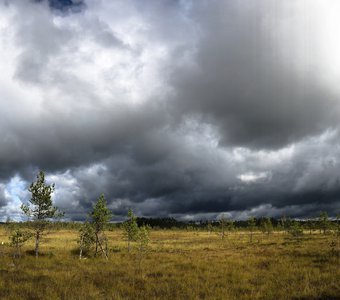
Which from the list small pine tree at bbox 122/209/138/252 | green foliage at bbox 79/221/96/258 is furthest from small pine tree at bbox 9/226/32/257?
small pine tree at bbox 122/209/138/252

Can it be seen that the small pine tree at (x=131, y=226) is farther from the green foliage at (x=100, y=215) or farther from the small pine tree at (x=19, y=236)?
the small pine tree at (x=19, y=236)

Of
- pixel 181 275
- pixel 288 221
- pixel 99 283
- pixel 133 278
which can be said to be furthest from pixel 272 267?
pixel 288 221

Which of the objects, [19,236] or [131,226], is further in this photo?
[131,226]

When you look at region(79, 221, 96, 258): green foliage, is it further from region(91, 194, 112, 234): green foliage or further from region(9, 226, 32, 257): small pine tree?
region(9, 226, 32, 257): small pine tree

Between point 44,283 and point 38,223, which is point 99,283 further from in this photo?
point 38,223

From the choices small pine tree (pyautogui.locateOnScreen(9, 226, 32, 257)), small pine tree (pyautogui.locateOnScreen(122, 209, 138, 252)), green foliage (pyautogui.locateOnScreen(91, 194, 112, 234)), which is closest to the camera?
small pine tree (pyautogui.locateOnScreen(9, 226, 32, 257))

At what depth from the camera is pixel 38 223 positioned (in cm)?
3266

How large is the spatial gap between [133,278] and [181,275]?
332cm

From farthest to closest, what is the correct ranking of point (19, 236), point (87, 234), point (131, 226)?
1. point (131, 226)
2. point (87, 234)
3. point (19, 236)

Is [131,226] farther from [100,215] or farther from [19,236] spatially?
[19,236]

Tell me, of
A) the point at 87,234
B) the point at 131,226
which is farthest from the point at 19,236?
the point at 131,226

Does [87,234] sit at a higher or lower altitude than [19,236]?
lower

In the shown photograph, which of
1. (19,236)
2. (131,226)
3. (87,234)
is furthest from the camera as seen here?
Answer: (131,226)

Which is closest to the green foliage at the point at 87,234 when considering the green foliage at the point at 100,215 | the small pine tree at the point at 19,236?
the green foliage at the point at 100,215
